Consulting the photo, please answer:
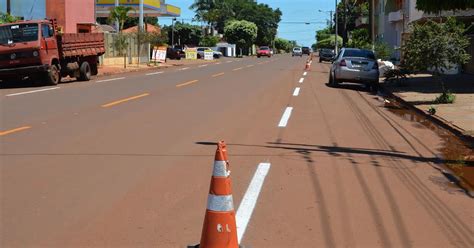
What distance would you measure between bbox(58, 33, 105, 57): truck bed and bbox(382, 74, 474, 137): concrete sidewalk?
42.0ft

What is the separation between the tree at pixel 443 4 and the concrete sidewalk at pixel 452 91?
285 cm

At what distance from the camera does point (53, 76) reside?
2291cm

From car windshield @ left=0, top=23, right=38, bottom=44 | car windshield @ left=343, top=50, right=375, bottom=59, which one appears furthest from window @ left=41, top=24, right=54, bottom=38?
car windshield @ left=343, top=50, right=375, bottom=59

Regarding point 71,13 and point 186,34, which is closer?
point 71,13

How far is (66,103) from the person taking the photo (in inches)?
623

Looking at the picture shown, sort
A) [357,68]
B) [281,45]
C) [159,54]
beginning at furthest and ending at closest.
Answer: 1. [281,45]
2. [159,54]
3. [357,68]

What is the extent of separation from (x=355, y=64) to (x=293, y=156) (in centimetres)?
1473

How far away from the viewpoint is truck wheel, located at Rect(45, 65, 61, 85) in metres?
22.6

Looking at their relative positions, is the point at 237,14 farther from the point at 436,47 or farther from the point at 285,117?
the point at 285,117

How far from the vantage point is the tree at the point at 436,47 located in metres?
15.9

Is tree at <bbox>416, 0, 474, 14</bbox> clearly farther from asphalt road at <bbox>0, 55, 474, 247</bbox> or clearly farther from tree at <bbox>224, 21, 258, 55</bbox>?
tree at <bbox>224, 21, 258, 55</bbox>

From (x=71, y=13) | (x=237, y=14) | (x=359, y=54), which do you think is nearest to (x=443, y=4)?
(x=359, y=54)

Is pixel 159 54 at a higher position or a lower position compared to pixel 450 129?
higher

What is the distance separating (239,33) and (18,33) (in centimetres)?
8654
